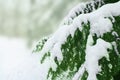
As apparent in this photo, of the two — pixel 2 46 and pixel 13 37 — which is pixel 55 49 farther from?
pixel 2 46

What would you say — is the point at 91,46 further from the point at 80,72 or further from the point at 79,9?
the point at 79,9

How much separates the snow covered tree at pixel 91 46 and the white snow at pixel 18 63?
1707 millimetres

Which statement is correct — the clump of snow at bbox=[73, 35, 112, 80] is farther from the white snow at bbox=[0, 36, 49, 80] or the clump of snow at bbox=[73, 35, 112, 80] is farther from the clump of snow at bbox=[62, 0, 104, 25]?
the white snow at bbox=[0, 36, 49, 80]

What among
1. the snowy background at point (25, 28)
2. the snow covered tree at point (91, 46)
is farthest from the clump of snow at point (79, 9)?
the snow covered tree at point (91, 46)

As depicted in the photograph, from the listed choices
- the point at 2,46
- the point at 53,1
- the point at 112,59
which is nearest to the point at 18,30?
the point at 2,46

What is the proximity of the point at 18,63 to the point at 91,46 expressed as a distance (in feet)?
12.8

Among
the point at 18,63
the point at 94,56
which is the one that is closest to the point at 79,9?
the point at 94,56

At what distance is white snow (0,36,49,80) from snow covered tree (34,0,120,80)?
171 centimetres

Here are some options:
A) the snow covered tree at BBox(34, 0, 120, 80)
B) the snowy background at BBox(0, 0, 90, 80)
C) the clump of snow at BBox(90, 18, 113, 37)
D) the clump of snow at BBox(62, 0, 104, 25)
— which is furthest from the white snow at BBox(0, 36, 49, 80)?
the clump of snow at BBox(90, 18, 113, 37)

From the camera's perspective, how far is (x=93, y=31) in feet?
8.39

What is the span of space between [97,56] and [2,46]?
5.75 m

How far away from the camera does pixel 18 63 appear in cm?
632

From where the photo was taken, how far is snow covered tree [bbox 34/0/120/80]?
246 cm

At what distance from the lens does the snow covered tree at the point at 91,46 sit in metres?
2.46
